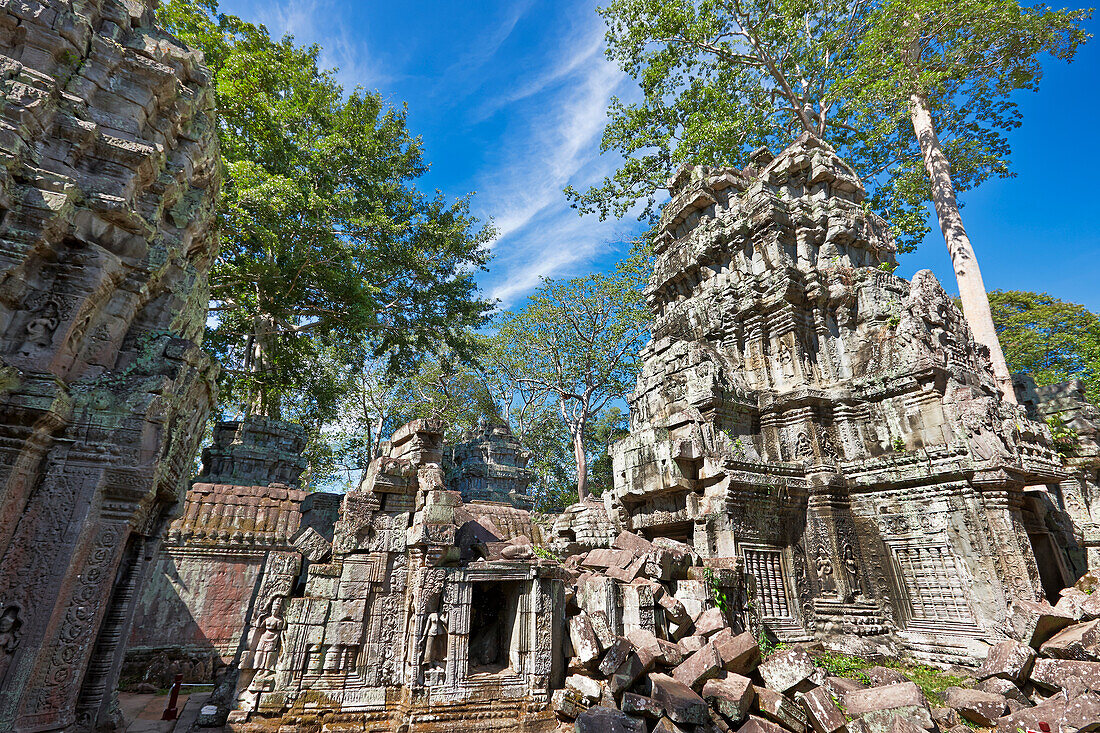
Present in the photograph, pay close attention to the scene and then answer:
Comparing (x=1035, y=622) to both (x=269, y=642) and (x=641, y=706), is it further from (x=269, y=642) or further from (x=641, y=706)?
(x=269, y=642)

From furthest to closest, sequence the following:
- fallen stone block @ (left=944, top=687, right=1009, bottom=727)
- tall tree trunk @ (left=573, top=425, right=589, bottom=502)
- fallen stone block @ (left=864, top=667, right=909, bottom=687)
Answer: tall tree trunk @ (left=573, top=425, right=589, bottom=502)
fallen stone block @ (left=864, top=667, right=909, bottom=687)
fallen stone block @ (left=944, top=687, right=1009, bottom=727)

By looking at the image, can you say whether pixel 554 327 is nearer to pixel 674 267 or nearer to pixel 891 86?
pixel 674 267

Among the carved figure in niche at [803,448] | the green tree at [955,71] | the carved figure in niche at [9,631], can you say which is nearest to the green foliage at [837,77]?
the green tree at [955,71]

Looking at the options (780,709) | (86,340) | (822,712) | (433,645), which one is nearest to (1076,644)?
(822,712)

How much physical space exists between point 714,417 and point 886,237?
7.94 meters

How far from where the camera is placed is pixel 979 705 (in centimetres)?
586

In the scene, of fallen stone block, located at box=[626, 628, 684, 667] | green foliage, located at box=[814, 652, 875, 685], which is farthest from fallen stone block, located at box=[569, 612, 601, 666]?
green foliage, located at box=[814, 652, 875, 685]

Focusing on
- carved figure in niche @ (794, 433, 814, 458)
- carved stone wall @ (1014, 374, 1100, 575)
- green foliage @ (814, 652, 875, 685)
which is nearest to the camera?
green foliage @ (814, 652, 875, 685)

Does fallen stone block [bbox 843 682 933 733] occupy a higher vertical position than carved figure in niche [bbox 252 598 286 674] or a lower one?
lower

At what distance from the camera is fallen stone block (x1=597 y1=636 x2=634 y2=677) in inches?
236

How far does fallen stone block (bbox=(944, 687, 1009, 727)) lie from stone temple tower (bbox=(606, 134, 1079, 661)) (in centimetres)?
241

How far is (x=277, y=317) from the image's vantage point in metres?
17.1

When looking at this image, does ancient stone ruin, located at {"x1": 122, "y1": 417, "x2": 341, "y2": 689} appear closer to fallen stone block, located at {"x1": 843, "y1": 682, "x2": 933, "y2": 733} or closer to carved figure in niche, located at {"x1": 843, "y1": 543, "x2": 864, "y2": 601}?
fallen stone block, located at {"x1": 843, "y1": 682, "x2": 933, "y2": 733}

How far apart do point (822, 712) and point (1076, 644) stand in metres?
3.88
